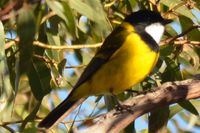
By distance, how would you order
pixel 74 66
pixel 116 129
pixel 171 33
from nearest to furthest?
pixel 116 129 → pixel 74 66 → pixel 171 33

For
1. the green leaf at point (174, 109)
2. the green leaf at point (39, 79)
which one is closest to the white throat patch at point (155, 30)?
the green leaf at point (174, 109)

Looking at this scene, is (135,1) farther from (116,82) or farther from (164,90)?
(164,90)

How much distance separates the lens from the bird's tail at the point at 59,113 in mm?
2309

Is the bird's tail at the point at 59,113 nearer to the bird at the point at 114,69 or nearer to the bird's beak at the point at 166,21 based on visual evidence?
the bird at the point at 114,69

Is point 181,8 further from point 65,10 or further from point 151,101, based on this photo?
point 65,10

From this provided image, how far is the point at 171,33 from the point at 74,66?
50 centimetres

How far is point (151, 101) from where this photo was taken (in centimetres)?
202

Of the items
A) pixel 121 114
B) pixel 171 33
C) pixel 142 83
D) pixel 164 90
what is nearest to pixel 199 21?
pixel 171 33

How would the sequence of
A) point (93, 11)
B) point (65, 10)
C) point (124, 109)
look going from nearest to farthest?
point (65, 10) → point (93, 11) → point (124, 109)

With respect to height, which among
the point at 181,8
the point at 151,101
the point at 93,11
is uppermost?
the point at 93,11

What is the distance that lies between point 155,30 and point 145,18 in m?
0.07

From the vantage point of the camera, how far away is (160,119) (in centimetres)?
241

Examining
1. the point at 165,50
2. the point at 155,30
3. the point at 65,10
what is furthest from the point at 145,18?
the point at 65,10

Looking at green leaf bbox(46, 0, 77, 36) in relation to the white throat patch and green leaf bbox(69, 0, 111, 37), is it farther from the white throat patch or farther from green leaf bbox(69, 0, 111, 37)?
the white throat patch
